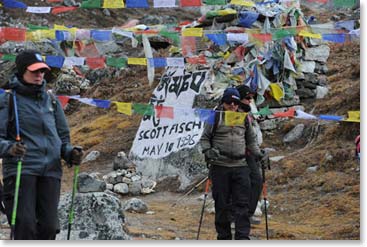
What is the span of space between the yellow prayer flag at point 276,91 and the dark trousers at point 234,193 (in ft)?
29.9

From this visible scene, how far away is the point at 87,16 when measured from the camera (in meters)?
38.3

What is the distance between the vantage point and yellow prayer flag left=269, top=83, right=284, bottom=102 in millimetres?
18062

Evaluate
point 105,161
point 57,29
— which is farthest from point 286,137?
point 57,29

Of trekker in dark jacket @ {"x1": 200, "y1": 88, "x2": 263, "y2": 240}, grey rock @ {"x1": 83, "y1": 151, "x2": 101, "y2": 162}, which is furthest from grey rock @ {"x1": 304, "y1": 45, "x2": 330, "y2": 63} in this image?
trekker in dark jacket @ {"x1": 200, "y1": 88, "x2": 263, "y2": 240}

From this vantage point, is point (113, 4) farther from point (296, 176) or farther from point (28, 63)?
point (28, 63)

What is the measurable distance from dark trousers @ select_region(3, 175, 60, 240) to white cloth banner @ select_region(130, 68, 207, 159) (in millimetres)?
8837

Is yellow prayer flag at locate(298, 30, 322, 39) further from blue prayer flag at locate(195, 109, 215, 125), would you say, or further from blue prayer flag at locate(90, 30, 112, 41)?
blue prayer flag at locate(90, 30, 112, 41)

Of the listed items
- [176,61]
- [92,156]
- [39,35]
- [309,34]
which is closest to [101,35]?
[39,35]

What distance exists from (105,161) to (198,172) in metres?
3.16

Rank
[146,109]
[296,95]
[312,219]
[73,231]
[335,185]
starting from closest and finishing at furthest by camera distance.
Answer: [73,231] < [146,109] < [312,219] < [335,185] < [296,95]

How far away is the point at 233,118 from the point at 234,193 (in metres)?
0.88

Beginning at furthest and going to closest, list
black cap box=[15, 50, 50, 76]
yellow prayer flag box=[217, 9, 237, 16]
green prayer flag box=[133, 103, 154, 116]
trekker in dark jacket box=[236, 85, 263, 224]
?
yellow prayer flag box=[217, 9, 237, 16], green prayer flag box=[133, 103, 154, 116], trekker in dark jacket box=[236, 85, 263, 224], black cap box=[15, 50, 50, 76]

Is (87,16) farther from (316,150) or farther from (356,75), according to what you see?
(316,150)

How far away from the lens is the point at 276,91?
59.5 feet
